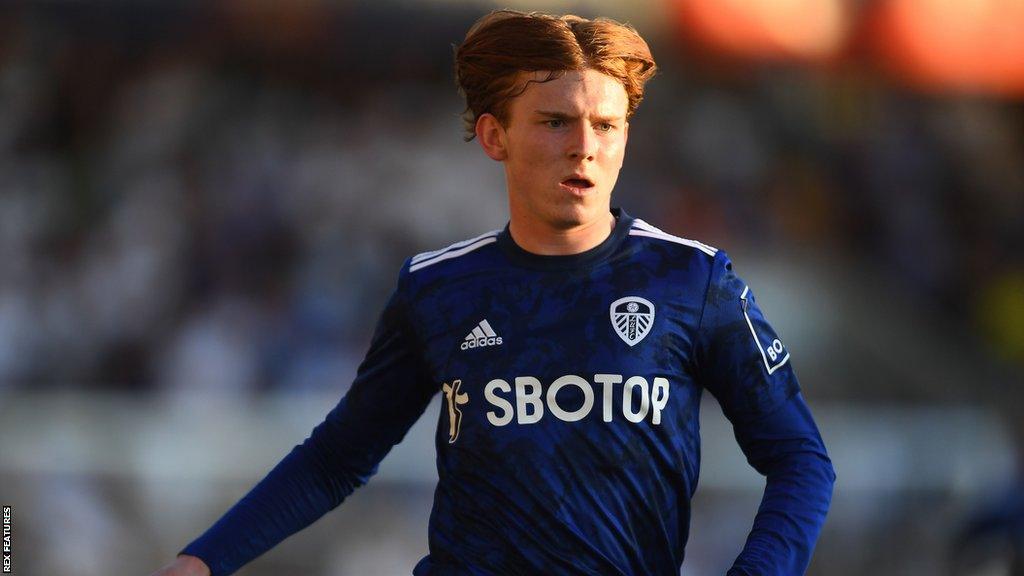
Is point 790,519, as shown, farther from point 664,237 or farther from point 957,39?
point 957,39

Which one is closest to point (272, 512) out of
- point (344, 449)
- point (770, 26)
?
point (344, 449)

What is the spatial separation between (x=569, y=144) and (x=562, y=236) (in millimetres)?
209

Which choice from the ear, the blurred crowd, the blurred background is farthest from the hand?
the blurred crowd

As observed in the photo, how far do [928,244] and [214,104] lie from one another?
524 centimetres

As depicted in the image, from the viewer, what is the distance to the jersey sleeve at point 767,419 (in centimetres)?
255

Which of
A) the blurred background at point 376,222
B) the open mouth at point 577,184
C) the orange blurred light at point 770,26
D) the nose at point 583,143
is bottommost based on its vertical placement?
the blurred background at point 376,222

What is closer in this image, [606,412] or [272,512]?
[606,412]

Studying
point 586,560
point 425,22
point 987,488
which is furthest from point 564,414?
point 425,22

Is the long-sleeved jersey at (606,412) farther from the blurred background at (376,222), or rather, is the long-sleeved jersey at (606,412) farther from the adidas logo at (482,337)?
the blurred background at (376,222)

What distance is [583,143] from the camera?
269 cm

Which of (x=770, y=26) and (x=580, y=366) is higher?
(x=770, y=26)

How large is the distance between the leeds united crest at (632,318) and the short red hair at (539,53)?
405 mm

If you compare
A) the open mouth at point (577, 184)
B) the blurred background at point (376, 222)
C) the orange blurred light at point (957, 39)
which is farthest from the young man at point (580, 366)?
the orange blurred light at point (957, 39)

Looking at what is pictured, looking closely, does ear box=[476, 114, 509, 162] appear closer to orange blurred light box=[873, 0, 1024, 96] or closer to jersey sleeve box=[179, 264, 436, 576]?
jersey sleeve box=[179, 264, 436, 576]
